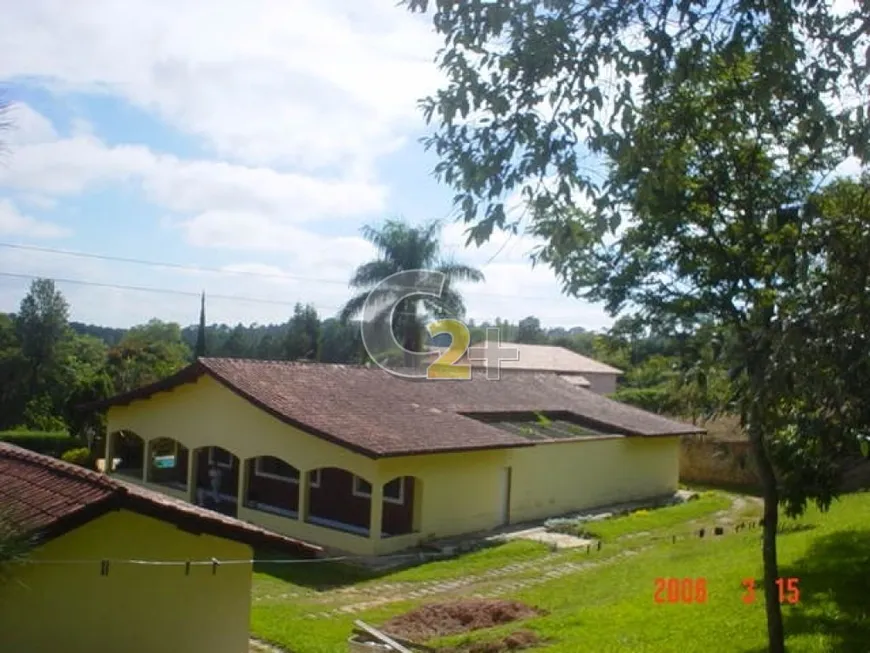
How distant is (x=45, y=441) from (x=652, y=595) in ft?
96.0

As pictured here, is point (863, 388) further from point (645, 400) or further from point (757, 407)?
point (645, 400)

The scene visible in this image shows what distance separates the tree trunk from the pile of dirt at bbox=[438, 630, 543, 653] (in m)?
3.51

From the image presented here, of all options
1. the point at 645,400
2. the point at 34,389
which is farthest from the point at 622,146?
the point at 34,389

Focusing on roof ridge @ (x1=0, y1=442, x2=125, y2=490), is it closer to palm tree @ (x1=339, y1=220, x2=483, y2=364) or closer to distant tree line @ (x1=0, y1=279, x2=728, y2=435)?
distant tree line @ (x1=0, y1=279, x2=728, y2=435)

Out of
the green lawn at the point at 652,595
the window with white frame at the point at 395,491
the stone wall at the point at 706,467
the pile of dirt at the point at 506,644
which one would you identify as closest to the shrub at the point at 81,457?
the window with white frame at the point at 395,491

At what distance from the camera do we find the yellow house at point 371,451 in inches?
803

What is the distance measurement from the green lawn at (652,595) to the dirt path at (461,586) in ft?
0.23

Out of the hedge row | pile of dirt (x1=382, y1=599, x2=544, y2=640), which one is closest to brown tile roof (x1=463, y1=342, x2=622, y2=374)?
the hedge row

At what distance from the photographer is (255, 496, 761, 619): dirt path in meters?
15.2

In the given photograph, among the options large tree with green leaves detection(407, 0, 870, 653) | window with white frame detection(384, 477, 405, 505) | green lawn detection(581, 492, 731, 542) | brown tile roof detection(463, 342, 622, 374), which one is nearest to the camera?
large tree with green leaves detection(407, 0, 870, 653)

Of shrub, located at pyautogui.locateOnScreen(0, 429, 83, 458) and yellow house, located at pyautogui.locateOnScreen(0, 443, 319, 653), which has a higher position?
yellow house, located at pyautogui.locateOnScreen(0, 443, 319, 653)

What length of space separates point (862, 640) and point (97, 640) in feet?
24.5

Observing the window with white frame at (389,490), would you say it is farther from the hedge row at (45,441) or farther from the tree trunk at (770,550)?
the hedge row at (45,441)
